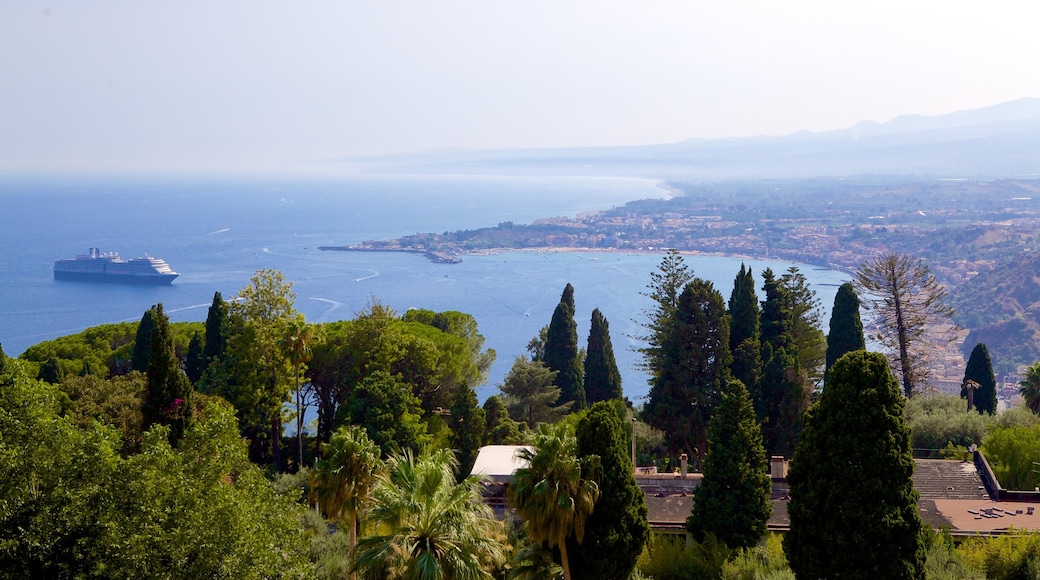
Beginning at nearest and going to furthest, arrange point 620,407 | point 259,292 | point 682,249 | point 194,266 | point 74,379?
point 74,379, point 259,292, point 620,407, point 194,266, point 682,249

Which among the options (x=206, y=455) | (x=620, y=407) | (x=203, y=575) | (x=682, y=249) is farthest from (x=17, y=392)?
(x=682, y=249)

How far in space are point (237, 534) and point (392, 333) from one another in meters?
17.4

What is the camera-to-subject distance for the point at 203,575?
41.3 feet

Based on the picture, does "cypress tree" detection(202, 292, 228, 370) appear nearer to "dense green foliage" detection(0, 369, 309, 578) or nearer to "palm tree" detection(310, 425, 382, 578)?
"palm tree" detection(310, 425, 382, 578)

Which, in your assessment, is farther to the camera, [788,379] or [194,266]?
[194,266]

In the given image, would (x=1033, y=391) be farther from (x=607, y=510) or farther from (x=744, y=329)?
(x=607, y=510)

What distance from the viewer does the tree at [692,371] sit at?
29.4 metres

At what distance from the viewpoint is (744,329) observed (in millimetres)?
30953

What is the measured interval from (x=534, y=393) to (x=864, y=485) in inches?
816

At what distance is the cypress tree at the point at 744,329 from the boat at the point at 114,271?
303ft

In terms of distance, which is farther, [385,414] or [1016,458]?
[385,414]

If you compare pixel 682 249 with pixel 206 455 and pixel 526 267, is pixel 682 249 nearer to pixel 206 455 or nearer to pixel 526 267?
pixel 526 267

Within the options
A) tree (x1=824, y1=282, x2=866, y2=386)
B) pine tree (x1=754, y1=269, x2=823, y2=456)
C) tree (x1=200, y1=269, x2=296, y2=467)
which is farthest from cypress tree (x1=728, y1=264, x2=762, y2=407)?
tree (x1=200, y1=269, x2=296, y2=467)

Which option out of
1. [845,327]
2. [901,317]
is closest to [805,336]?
[845,327]
